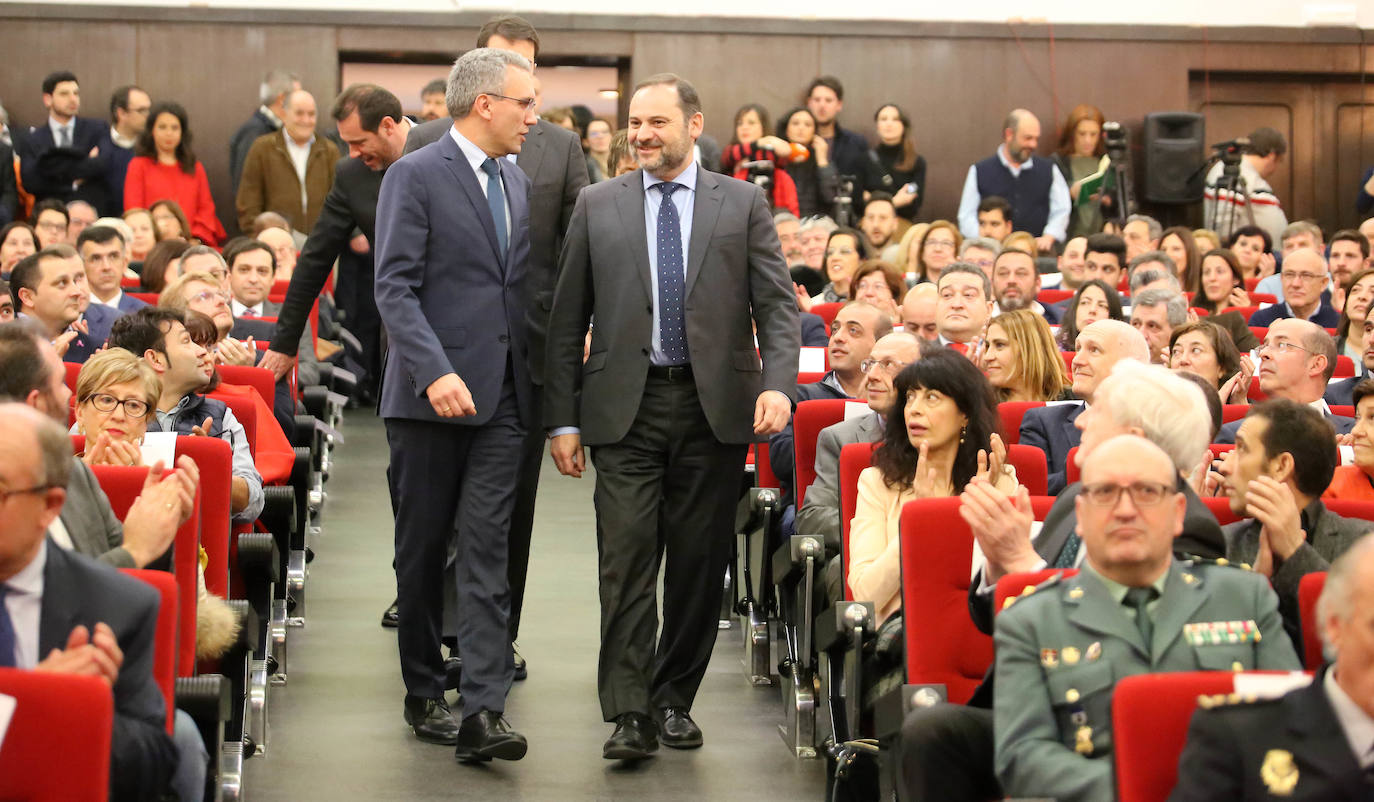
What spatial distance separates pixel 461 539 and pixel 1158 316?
2.78m

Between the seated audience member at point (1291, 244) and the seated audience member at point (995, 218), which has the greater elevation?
the seated audience member at point (995, 218)

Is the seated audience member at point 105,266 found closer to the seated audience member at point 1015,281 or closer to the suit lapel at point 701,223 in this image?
the suit lapel at point 701,223

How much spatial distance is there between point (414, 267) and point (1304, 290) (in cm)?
444

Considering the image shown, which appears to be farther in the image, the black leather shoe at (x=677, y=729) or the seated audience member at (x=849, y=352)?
the seated audience member at (x=849, y=352)

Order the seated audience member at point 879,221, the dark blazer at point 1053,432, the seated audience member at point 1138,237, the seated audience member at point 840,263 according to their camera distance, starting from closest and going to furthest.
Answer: the dark blazer at point 1053,432, the seated audience member at point 840,263, the seated audience member at point 1138,237, the seated audience member at point 879,221

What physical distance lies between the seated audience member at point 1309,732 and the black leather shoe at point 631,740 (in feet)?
5.55

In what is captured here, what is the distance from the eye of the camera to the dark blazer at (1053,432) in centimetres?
422

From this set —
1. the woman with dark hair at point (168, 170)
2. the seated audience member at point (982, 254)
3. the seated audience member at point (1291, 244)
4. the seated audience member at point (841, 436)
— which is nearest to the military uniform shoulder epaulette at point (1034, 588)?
the seated audience member at point (841, 436)

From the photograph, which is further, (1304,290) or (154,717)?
(1304,290)

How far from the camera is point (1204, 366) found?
4.90 metres

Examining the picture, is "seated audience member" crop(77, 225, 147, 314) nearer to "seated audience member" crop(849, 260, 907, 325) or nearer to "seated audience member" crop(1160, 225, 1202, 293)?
"seated audience member" crop(849, 260, 907, 325)

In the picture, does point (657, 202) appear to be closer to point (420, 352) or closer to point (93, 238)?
point (420, 352)

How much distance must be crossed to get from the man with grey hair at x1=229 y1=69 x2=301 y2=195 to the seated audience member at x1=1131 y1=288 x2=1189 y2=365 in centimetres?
572

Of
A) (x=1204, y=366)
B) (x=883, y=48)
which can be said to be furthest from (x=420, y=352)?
(x=883, y=48)
